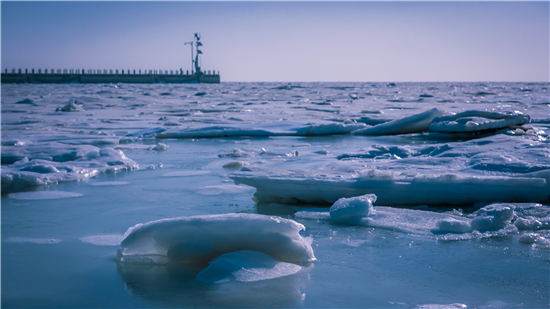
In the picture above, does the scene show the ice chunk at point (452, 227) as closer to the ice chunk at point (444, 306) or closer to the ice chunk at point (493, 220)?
the ice chunk at point (493, 220)

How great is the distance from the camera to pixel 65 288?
2057 millimetres

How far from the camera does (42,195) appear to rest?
396cm

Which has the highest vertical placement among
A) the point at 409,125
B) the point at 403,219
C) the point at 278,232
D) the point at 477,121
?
the point at 477,121

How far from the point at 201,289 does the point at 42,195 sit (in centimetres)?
256

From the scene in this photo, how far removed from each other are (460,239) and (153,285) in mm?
1792

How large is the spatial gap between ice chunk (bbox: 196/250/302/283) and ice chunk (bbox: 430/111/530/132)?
661 centimetres

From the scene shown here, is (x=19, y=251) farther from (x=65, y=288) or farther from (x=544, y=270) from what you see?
(x=544, y=270)

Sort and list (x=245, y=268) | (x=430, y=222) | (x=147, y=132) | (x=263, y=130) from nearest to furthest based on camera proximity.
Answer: (x=245, y=268), (x=430, y=222), (x=147, y=132), (x=263, y=130)

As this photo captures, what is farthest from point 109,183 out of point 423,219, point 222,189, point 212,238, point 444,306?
point 444,306

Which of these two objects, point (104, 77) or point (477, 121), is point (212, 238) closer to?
point (477, 121)

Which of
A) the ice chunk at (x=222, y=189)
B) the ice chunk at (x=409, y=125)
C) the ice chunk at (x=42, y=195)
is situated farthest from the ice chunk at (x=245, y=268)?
the ice chunk at (x=409, y=125)

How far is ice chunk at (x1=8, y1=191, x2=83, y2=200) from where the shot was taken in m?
3.88

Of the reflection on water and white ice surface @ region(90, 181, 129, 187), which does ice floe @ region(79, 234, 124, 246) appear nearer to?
the reflection on water

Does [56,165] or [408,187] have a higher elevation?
[408,187]
